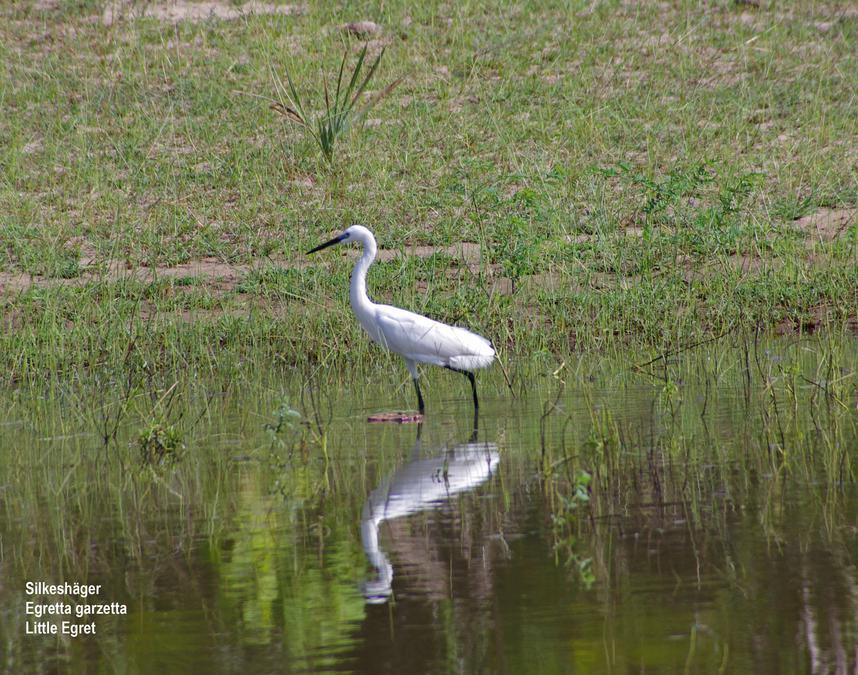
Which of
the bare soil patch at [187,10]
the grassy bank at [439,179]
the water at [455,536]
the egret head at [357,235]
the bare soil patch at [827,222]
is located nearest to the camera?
the water at [455,536]

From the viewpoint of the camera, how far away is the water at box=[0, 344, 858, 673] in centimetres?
350

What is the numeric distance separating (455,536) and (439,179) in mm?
9631

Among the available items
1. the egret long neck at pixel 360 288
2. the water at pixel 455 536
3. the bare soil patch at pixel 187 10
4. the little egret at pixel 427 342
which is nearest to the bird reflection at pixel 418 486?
the water at pixel 455 536

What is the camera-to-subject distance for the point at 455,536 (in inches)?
177

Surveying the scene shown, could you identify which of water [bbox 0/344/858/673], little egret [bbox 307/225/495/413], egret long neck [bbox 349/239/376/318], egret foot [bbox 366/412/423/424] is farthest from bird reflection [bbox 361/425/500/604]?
egret long neck [bbox 349/239/376/318]

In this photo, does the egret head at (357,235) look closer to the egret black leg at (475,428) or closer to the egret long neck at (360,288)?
the egret long neck at (360,288)

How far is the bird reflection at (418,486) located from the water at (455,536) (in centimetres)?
2

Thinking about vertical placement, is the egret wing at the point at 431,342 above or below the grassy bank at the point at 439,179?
below

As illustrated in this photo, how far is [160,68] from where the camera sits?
17.9 m

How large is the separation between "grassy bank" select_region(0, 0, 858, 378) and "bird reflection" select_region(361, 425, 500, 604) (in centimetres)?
314

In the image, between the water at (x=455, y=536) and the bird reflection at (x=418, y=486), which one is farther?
the bird reflection at (x=418, y=486)

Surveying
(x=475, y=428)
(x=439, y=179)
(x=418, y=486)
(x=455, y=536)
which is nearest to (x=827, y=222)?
(x=439, y=179)

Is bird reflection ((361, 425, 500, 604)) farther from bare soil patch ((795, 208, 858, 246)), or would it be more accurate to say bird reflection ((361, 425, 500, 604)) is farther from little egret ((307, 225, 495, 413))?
bare soil patch ((795, 208, 858, 246))

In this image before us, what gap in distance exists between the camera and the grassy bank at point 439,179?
976 centimetres
